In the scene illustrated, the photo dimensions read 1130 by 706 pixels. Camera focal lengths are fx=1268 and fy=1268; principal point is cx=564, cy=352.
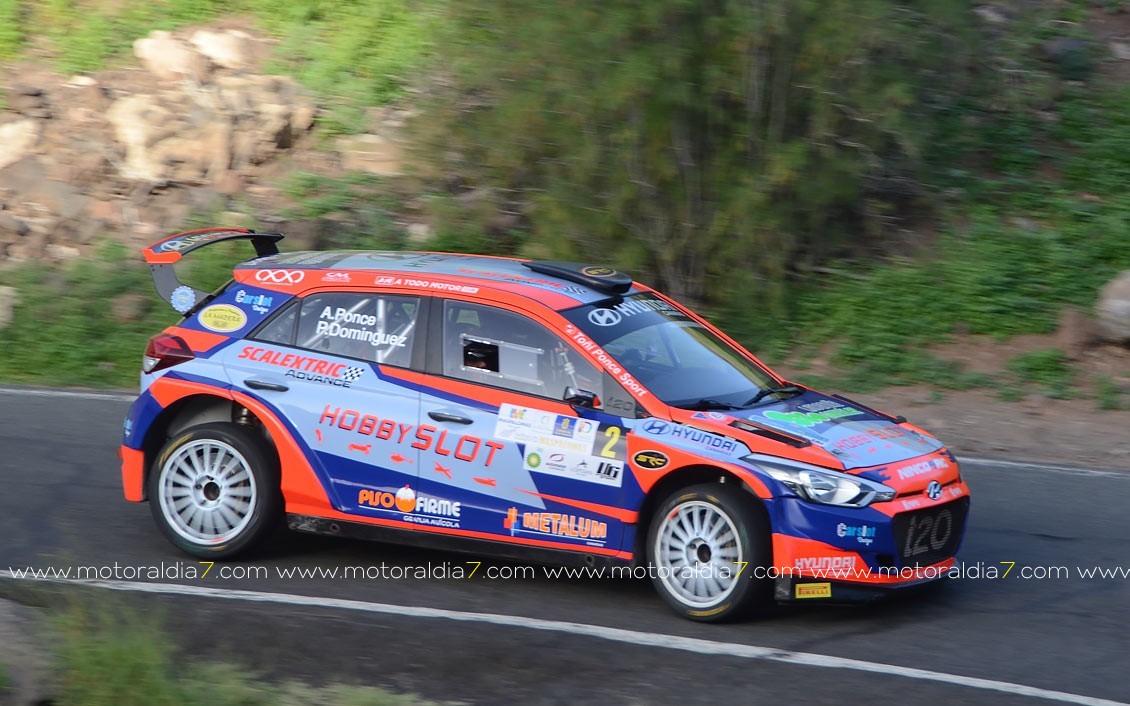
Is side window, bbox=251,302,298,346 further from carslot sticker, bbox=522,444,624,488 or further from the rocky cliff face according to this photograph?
the rocky cliff face

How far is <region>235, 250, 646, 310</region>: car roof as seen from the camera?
6.81m

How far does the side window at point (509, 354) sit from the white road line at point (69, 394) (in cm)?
536

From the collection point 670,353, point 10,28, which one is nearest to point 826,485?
point 670,353

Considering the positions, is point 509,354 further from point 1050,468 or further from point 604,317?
point 1050,468

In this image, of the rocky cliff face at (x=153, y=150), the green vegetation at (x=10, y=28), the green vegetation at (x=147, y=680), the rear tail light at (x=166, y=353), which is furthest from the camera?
the green vegetation at (x=10, y=28)

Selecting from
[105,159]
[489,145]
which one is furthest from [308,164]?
[489,145]

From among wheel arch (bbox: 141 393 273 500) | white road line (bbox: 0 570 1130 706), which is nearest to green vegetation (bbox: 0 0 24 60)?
wheel arch (bbox: 141 393 273 500)

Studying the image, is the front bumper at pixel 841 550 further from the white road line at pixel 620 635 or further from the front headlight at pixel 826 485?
the white road line at pixel 620 635

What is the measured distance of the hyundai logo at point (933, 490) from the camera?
6.15 meters

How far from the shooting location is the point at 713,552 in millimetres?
6016

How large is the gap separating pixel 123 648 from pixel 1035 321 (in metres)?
9.72

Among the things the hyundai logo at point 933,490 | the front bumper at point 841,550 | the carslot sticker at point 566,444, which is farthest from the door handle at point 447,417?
the hyundai logo at point 933,490

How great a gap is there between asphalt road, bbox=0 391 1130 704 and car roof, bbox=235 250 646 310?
5.08 ft

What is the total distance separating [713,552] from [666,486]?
1.30 feet
